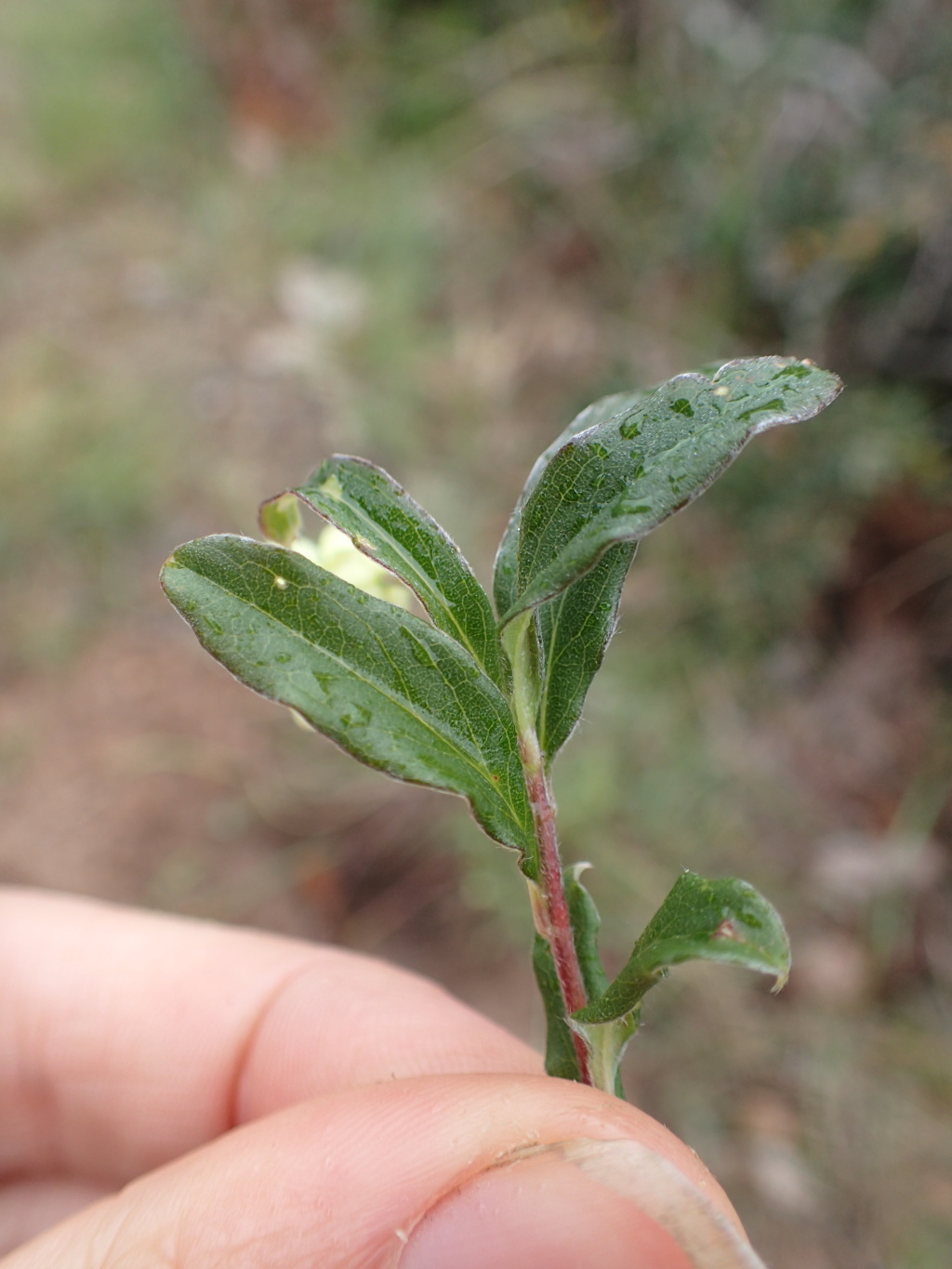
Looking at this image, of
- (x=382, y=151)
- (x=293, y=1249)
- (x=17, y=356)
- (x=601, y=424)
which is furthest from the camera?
(x=382, y=151)

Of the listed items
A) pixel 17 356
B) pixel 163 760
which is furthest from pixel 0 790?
pixel 17 356

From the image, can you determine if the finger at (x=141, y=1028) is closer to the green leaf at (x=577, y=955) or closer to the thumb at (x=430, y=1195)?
the thumb at (x=430, y=1195)

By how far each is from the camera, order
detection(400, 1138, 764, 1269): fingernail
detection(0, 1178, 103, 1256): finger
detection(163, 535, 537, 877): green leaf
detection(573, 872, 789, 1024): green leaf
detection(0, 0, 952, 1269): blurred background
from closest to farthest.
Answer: detection(573, 872, 789, 1024): green leaf, detection(163, 535, 537, 877): green leaf, detection(400, 1138, 764, 1269): fingernail, detection(0, 1178, 103, 1256): finger, detection(0, 0, 952, 1269): blurred background

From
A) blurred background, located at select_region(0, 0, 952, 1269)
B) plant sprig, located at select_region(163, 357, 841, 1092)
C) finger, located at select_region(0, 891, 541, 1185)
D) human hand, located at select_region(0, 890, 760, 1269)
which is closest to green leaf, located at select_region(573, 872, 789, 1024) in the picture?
plant sprig, located at select_region(163, 357, 841, 1092)

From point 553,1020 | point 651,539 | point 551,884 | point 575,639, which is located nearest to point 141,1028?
point 553,1020

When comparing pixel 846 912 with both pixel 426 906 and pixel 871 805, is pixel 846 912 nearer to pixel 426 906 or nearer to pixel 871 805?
pixel 871 805

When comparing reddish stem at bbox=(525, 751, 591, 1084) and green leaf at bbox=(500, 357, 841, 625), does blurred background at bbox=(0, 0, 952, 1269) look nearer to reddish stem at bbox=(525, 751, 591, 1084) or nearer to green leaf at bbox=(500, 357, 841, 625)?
reddish stem at bbox=(525, 751, 591, 1084)

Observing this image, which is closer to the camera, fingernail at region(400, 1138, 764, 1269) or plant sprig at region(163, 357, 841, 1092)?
plant sprig at region(163, 357, 841, 1092)
